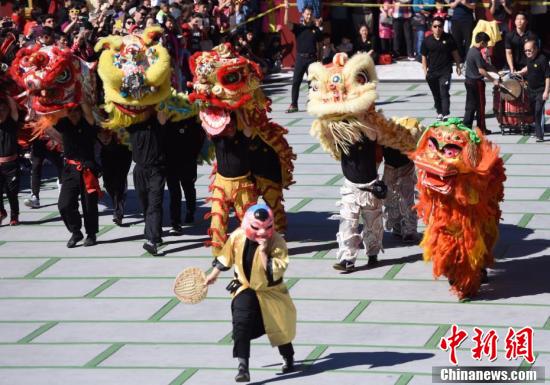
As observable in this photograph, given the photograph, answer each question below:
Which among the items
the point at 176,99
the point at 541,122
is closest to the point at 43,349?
the point at 176,99

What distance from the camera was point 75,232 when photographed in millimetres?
16078

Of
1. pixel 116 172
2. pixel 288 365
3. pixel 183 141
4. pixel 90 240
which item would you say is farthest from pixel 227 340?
pixel 116 172

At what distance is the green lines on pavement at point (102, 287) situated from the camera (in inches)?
558

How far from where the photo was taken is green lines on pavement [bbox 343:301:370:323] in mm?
12953


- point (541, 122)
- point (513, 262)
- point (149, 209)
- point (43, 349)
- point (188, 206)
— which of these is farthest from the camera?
point (541, 122)

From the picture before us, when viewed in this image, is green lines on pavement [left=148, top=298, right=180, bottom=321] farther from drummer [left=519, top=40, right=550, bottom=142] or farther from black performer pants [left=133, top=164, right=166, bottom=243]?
drummer [left=519, top=40, right=550, bottom=142]

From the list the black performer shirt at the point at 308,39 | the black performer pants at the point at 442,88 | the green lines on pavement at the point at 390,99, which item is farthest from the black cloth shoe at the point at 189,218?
the green lines on pavement at the point at 390,99

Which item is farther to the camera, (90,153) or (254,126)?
(90,153)

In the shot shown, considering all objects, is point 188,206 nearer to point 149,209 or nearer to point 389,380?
point 149,209

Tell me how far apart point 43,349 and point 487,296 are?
14.2 ft

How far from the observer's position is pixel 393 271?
47.5 ft

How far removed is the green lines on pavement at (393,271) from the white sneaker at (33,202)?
5693 mm

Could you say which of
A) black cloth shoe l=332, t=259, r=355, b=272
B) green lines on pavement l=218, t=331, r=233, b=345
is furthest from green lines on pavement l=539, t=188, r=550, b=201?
green lines on pavement l=218, t=331, r=233, b=345

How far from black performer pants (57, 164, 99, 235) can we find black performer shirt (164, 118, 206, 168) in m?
1.04
